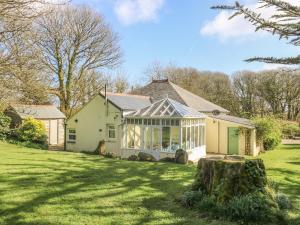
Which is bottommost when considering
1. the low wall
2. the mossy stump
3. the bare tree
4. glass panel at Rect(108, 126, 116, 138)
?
Result: the low wall

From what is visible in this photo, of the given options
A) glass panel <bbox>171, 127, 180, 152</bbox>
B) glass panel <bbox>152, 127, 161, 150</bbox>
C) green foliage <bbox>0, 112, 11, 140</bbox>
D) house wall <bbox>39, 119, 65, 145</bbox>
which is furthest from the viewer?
house wall <bbox>39, 119, 65, 145</bbox>

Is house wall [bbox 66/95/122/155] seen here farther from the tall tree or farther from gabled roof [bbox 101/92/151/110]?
the tall tree

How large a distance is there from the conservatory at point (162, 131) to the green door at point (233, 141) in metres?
4.38

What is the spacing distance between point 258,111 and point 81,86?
2501 cm

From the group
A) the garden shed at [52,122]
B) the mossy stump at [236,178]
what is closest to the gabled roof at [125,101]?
the garden shed at [52,122]

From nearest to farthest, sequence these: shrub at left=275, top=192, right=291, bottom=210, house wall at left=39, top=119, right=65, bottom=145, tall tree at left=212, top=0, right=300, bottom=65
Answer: tall tree at left=212, top=0, right=300, bottom=65 → shrub at left=275, top=192, right=291, bottom=210 → house wall at left=39, top=119, right=65, bottom=145

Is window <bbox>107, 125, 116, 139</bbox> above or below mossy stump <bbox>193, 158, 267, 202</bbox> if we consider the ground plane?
above

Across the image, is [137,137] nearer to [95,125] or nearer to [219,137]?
[95,125]

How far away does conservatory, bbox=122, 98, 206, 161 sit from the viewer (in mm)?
21859

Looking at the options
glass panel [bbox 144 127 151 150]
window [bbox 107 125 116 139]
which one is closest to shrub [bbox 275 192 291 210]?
glass panel [bbox 144 127 151 150]

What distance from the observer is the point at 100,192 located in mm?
8477

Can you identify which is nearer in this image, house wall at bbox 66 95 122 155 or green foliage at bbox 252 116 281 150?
house wall at bbox 66 95 122 155

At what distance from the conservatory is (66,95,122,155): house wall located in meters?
Answer: 1.12

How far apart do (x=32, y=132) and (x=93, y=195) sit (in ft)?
67.1
